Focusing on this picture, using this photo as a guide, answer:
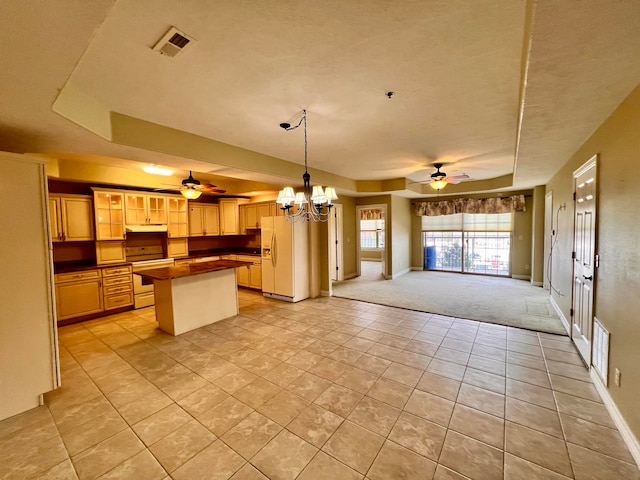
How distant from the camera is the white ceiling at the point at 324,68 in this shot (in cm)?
135

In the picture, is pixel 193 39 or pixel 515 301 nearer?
pixel 193 39

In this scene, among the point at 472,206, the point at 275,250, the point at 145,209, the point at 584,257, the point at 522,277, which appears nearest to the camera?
the point at 584,257

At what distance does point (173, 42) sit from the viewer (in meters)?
1.75

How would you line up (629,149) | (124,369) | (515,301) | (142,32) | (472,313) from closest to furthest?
(142,32) → (629,149) → (124,369) → (472,313) → (515,301)

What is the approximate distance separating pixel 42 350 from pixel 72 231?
314cm

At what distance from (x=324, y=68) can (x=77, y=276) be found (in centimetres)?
526

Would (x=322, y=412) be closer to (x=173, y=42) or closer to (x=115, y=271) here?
(x=173, y=42)

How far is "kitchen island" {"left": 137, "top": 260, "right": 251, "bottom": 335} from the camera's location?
3.92 meters

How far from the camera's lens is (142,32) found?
5.44ft

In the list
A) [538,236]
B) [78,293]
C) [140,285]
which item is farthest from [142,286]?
[538,236]

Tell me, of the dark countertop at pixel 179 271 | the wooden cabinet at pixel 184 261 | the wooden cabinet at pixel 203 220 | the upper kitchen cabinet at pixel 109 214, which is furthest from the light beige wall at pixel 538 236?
the upper kitchen cabinet at pixel 109 214

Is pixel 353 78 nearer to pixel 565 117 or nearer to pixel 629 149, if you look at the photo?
pixel 565 117

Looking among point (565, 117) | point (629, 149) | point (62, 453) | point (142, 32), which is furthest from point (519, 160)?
point (62, 453)

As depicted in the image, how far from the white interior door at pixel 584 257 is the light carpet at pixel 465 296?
26.6 inches
